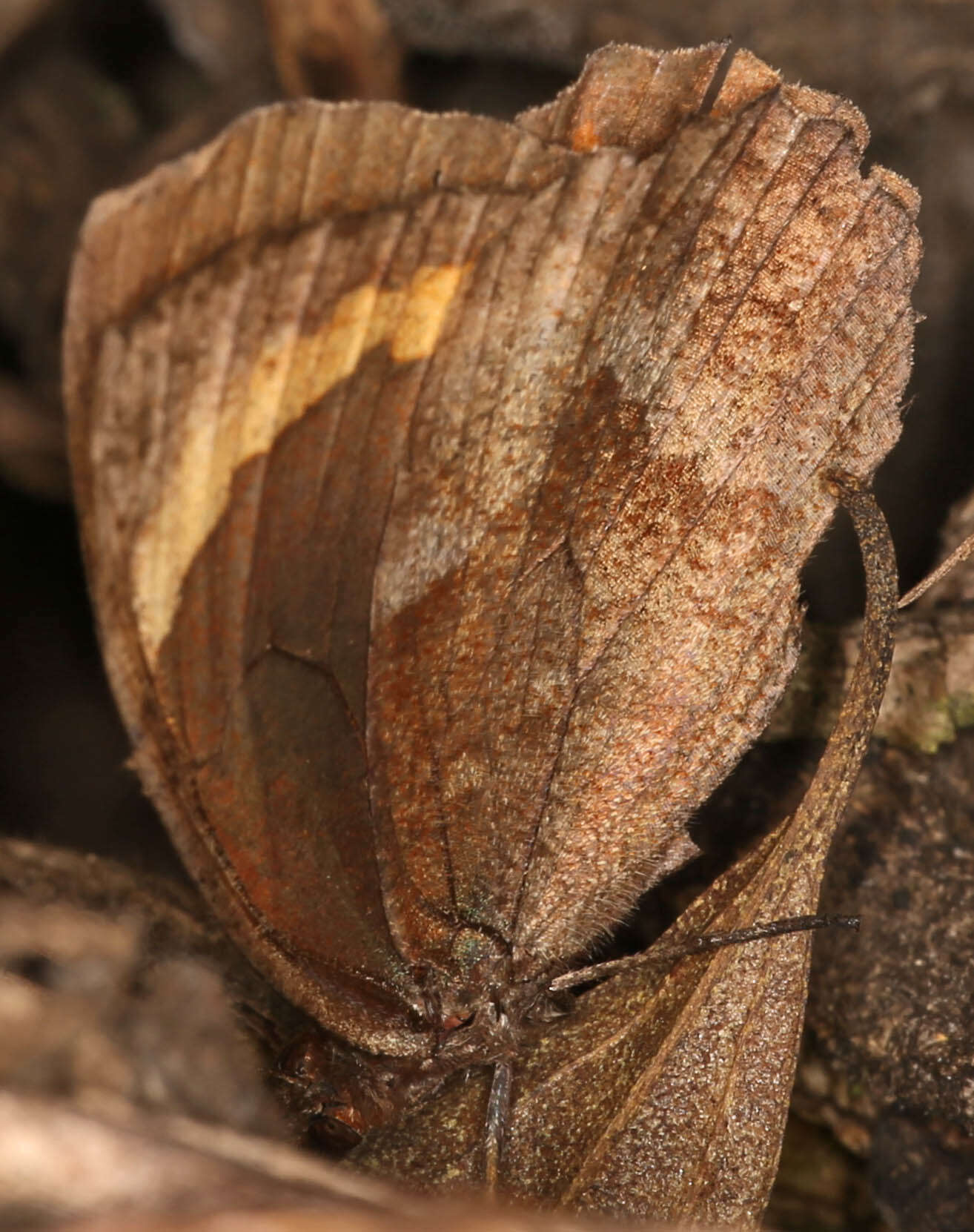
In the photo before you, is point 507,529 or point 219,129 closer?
point 507,529

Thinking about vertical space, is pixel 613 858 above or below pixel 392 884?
above

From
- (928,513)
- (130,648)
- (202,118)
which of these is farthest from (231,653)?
(202,118)

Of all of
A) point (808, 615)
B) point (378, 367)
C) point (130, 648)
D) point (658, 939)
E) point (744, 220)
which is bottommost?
point (130, 648)

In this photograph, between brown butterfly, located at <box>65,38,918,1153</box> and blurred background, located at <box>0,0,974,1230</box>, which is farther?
blurred background, located at <box>0,0,974,1230</box>

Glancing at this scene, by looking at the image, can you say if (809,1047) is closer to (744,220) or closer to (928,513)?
(928,513)
